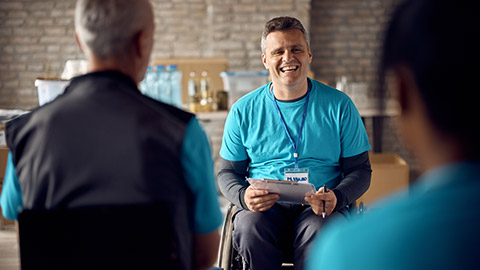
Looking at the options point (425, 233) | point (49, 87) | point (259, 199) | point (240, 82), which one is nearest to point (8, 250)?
point (49, 87)

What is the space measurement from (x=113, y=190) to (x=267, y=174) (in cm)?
111

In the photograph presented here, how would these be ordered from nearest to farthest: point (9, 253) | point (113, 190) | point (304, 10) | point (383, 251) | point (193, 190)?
point (383, 251), point (113, 190), point (193, 190), point (9, 253), point (304, 10)

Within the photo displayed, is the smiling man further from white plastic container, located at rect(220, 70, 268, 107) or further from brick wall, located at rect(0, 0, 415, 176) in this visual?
brick wall, located at rect(0, 0, 415, 176)

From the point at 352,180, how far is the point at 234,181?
48 cm

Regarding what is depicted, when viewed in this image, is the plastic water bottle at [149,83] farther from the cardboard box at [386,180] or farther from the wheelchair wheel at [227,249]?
the cardboard box at [386,180]

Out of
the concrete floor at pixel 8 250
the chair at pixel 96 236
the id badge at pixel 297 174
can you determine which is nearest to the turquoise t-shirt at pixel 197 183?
the chair at pixel 96 236

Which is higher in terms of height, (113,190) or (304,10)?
(304,10)

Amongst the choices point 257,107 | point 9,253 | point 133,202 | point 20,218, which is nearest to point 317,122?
point 257,107

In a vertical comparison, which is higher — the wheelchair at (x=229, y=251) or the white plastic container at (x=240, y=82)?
the white plastic container at (x=240, y=82)

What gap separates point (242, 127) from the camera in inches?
78.1

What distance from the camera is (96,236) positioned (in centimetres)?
89

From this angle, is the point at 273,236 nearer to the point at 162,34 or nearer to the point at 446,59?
the point at 446,59

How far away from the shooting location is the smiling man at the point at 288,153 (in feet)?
5.69

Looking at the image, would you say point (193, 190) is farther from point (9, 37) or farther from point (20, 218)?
point (9, 37)
